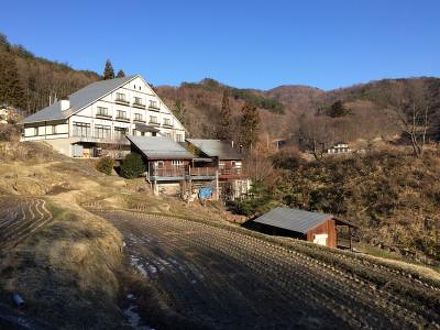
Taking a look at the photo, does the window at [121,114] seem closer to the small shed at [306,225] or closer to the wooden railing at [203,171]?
the wooden railing at [203,171]

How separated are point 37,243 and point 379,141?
49891 millimetres

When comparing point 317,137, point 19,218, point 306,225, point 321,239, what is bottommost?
point 321,239

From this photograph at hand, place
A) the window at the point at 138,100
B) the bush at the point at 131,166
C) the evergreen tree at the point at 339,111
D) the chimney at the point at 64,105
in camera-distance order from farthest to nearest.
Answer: the evergreen tree at the point at 339,111
the window at the point at 138,100
the chimney at the point at 64,105
the bush at the point at 131,166

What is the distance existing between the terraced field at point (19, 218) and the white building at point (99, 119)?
14232mm

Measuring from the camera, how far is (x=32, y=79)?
66875mm

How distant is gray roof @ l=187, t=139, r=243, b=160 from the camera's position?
45222 millimetres

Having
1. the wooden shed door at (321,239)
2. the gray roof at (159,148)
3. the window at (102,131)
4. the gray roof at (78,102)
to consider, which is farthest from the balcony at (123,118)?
the wooden shed door at (321,239)

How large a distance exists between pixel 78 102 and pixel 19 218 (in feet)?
87.5

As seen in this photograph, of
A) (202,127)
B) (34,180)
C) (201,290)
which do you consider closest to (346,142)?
(202,127)

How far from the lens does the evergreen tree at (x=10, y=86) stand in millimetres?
52062

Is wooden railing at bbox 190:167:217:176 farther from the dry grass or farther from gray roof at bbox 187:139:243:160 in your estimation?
the dry grass

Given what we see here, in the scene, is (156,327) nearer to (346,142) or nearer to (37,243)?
(37,243)

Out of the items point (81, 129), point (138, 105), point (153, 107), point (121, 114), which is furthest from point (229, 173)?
point (81, 129)

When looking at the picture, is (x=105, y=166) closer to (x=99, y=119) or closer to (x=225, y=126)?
(x=99, y=119)
